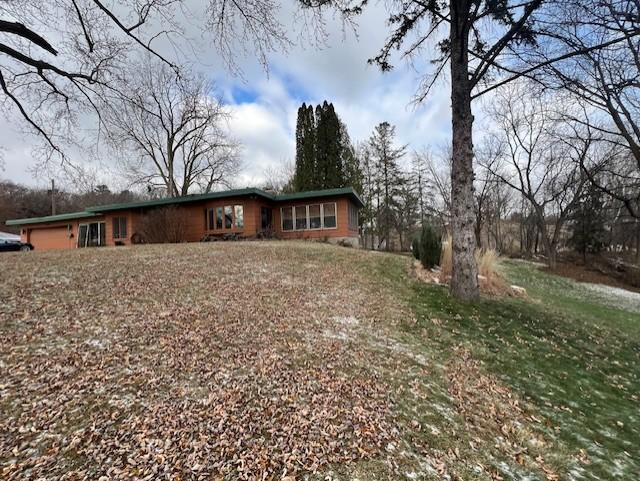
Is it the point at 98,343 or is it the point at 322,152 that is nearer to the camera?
the point at 98,343

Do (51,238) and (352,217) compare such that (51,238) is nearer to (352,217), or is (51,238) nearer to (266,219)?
(266,219)

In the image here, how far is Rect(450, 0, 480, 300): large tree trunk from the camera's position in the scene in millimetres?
6336

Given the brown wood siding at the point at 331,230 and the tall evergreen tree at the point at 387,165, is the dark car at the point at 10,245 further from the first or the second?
the tall evergreen tree at the point at 387,165

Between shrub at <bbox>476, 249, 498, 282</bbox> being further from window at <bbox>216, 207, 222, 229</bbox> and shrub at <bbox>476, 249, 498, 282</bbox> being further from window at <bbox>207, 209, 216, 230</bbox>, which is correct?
window at <bbox>207, 209, 216, 230</bbox>

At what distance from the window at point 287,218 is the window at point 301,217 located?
39cm

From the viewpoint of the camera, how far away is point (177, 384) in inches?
115

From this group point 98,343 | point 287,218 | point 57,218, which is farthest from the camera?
point 57,218

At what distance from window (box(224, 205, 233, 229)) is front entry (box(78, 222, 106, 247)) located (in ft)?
30.0

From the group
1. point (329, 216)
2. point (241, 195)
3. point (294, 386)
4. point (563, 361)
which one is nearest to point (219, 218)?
point (241, 195)

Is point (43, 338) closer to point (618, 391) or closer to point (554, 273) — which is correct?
point (618, 391)

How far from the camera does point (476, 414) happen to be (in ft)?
9.72

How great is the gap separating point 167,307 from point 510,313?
6.59m

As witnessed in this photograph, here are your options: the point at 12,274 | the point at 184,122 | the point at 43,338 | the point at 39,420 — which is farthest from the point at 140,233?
the point at 39,420

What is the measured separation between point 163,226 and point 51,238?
13.5 meters
